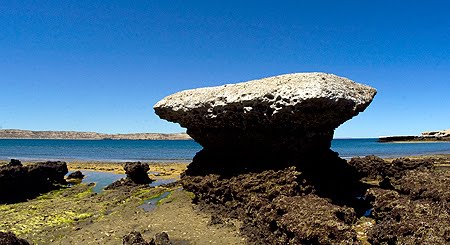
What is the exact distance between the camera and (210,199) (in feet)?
59.0

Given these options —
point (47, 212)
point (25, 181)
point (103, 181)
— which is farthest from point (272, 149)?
point (103, 181)

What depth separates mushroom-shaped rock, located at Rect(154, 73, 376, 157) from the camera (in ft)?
50.9

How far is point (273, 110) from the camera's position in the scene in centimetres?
1614

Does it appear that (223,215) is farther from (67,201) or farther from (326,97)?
(67,201)

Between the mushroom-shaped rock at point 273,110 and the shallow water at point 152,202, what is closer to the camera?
the mushroom-shaped rock at point 273,110

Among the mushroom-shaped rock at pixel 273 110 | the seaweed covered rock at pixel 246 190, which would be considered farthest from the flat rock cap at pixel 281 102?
the seaweed covered rock at pixel 246 190

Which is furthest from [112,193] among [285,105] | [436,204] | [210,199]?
[436,204]

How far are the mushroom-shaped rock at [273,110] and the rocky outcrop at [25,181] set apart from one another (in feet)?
39.6

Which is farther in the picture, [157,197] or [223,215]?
[157,197]

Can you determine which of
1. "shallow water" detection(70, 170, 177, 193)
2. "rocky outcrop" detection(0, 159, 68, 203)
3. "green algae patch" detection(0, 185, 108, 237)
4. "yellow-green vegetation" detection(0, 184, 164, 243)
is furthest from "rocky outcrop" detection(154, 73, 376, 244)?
"rocky outcrop" detection(0, 159, 68, 203)

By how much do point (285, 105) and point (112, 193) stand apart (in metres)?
13.6

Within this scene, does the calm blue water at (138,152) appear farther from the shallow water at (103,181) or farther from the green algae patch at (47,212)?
the green algae patch at (47,212)

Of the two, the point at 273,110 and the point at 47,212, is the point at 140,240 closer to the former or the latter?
the point at 273,110

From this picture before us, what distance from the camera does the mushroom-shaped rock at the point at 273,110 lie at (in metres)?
15.5
